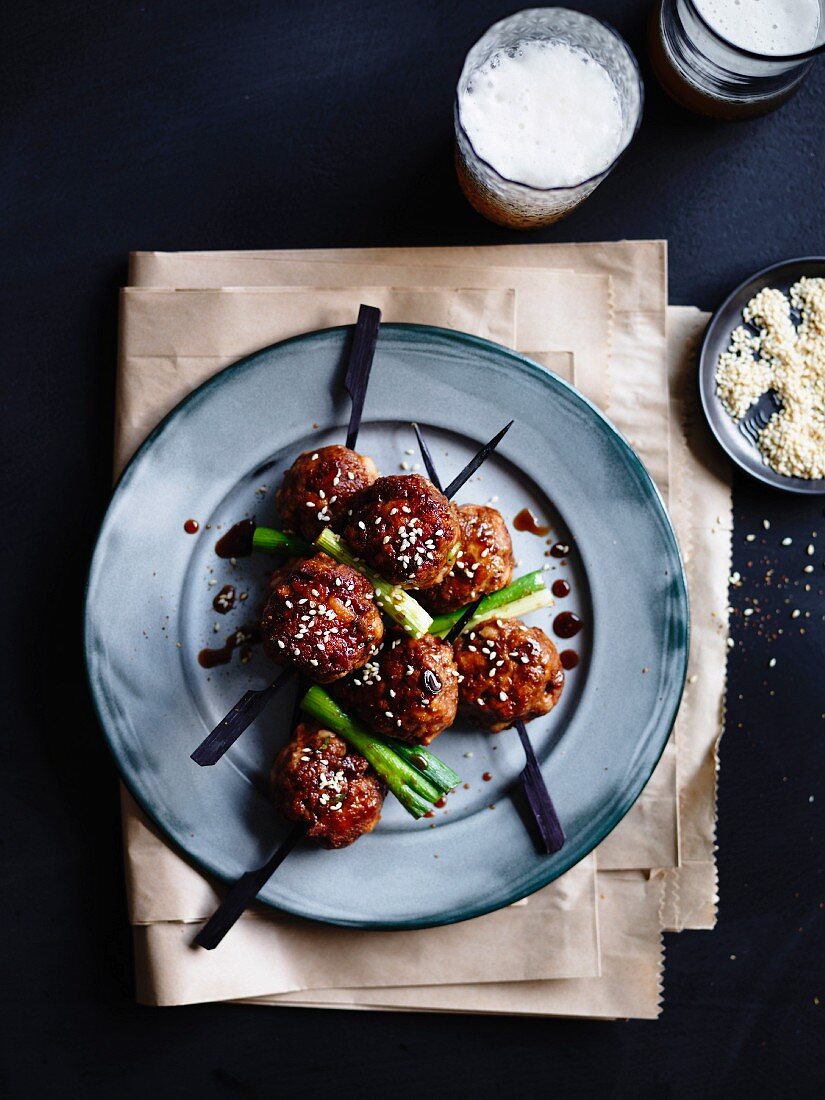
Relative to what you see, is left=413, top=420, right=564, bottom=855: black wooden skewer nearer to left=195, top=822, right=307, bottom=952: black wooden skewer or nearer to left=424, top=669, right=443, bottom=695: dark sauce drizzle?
left=424, top=669, right=443, bottom=695: dark sauce drizzle

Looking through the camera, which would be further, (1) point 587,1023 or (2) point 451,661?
(1) point 587,1023

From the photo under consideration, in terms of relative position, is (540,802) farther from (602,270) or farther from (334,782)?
(602,270)

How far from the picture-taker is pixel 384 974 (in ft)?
8.52

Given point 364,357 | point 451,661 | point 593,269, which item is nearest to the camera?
point 451,661

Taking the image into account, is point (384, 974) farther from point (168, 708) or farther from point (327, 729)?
point (168, 708)

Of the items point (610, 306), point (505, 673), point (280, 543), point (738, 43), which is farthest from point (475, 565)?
point (738, 43)

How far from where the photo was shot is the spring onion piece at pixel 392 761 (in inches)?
95.1

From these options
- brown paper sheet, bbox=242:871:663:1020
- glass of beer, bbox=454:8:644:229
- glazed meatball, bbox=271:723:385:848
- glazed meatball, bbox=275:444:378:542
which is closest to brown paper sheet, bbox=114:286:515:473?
glass of beer, bbox=454:8:644:229

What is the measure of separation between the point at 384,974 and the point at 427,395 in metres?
1.73

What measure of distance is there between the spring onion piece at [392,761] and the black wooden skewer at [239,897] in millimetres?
302

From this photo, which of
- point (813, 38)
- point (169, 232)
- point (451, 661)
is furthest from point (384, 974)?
point (813, 38)

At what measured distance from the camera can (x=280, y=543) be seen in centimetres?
251

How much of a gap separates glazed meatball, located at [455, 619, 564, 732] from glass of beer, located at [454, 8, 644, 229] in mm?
1217

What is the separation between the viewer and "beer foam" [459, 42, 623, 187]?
2451mm
